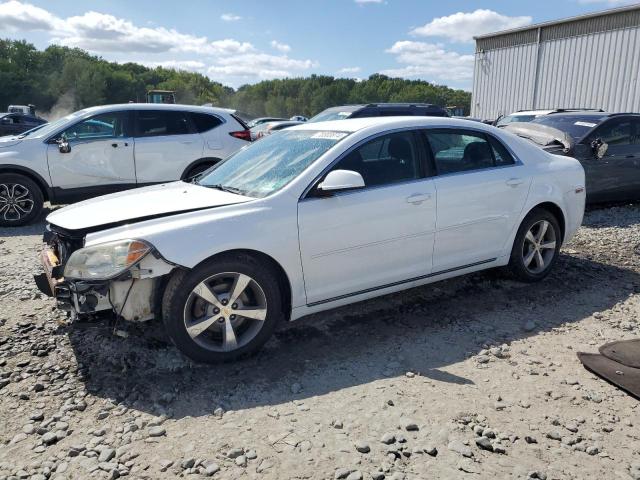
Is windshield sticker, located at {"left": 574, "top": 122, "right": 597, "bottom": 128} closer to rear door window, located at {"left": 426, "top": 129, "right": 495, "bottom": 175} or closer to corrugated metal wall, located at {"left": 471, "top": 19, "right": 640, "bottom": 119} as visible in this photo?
rear door window, located at {"left": 426, "top": 129, "right": 495, "bottom": 175}

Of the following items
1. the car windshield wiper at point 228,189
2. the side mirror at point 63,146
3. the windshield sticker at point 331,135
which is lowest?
the car windshield wiper at point 228,189

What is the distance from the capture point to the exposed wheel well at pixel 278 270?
11.6 feet

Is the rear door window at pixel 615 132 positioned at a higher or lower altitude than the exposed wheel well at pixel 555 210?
higher

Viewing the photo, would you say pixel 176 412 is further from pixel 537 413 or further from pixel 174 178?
pixel 174 178

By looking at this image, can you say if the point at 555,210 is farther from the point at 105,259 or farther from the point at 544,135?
the point at 105,259

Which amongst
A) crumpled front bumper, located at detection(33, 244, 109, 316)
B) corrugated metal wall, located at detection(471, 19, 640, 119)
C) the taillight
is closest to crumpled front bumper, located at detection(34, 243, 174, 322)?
crumpled front bumper, located at detection(33, 244, 109, 316)

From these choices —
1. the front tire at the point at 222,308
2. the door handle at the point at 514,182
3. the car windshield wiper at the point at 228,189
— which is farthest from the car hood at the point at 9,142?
the door handle at the point at 514,182

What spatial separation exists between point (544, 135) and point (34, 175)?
7.66m

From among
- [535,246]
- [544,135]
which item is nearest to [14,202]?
[535,246]

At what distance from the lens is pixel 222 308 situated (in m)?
3.48

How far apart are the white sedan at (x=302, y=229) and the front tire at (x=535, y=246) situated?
1 cm

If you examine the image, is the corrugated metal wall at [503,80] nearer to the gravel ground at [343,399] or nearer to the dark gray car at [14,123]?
the dark gray car at [14,123]

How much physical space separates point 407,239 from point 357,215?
50 cm

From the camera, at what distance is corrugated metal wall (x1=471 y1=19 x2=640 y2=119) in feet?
75.0
